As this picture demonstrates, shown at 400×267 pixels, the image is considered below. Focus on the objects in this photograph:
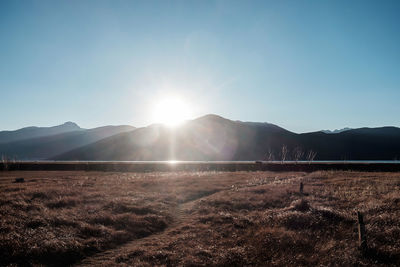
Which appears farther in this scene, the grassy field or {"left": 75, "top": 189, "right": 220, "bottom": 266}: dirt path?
{"left": 75, "top": 189, "right": 220, "bottom": 266}: dirt path

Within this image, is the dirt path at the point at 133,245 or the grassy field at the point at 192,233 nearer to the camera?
the grassy field at the point at 192,233

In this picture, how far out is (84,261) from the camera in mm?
12211

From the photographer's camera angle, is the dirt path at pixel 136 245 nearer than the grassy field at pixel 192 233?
No

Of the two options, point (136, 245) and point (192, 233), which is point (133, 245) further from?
point (192, 233)

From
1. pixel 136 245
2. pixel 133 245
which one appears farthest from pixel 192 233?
pixel 133 245

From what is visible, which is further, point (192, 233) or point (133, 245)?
point (192, 233)

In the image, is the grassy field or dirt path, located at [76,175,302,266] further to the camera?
dirt path, located at [76,175,302,266]

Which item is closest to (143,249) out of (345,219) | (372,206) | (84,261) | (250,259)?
(84,261)

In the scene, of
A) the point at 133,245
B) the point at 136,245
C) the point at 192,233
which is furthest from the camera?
the point at 192,233

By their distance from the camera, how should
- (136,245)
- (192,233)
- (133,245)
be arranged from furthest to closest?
(192,233)
(133,245)
(136,245)

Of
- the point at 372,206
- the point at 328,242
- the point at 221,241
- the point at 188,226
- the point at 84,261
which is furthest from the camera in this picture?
the point at 372,206

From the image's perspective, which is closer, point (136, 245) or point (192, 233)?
point (136, 245)

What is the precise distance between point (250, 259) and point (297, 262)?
2.09 m

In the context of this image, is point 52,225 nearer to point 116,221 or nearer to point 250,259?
point 116,221
